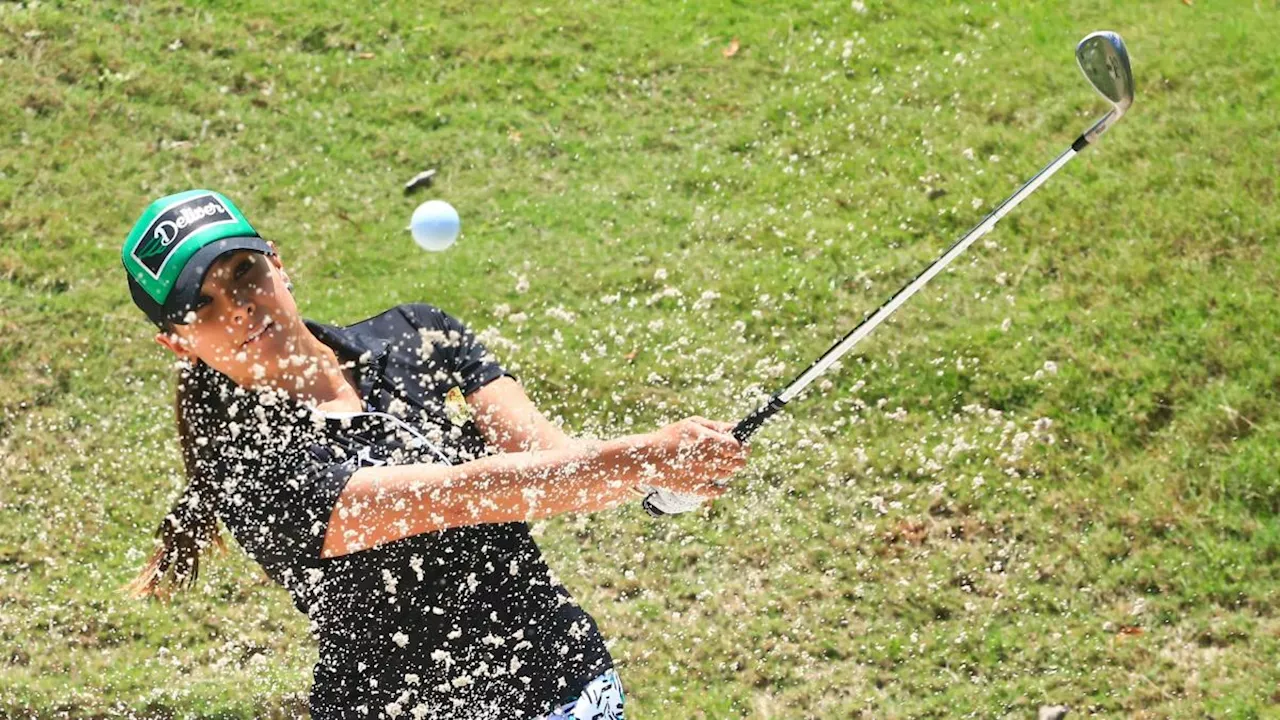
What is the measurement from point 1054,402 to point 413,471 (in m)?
3.09

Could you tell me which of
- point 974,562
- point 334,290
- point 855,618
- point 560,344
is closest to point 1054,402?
point 974,562

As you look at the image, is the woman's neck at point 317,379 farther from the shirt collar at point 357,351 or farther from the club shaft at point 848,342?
the club shaft at point 848,342

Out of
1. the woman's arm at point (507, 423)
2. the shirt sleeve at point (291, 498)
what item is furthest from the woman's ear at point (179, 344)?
the woman's arm at point (507, 423)

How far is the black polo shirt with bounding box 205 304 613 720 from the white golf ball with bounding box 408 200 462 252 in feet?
8.29

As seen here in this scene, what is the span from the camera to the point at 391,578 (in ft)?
10.2

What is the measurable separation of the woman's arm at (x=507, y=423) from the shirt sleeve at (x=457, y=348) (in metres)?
0.03

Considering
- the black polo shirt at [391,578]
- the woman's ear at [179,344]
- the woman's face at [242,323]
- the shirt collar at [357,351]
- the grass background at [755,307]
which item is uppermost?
the woman's face at [242,323]

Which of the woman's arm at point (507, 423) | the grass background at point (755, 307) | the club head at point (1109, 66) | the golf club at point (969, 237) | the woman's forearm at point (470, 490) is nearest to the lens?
the woman's forearm at point (470, 490)

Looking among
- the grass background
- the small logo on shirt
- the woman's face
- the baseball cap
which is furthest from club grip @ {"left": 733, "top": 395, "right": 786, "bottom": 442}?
the grass background

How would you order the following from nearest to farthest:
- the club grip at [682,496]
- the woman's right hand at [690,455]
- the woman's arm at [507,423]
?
1. the woman's right hand at [690,455]
2. the club grip at [682,496]
3. the woman's arm at [507,423]

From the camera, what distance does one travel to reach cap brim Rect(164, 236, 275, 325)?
10.00ft

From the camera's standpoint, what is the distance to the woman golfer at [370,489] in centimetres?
294

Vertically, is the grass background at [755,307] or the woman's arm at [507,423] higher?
the woman's arm at [507,423]

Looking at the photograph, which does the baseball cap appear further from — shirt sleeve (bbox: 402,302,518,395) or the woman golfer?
shirt sleeve (bbox: 402,302,518,395)
